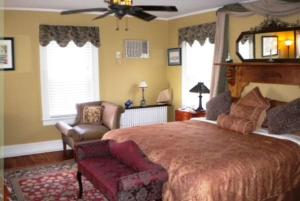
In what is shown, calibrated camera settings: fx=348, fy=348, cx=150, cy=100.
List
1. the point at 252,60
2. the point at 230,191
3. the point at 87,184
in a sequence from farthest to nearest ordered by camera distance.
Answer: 1. the point at 252,60
2. the point at 87,184
3. the point at 230,191

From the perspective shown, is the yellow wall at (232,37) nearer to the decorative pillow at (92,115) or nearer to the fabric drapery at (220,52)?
the fabric drapery at (220,52)

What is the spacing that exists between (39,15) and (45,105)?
1557mm

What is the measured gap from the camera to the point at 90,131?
217 inches

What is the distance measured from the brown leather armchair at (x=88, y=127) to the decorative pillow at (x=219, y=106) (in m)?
1.51

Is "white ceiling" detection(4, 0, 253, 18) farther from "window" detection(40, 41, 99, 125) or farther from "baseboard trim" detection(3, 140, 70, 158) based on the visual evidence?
"baseboard trim" detection(3, 140, 70, 158)

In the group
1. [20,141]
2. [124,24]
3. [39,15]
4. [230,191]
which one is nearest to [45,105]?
[20,141]

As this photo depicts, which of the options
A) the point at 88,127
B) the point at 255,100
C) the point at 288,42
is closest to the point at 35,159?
the point at 88,127

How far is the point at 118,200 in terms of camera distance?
307 cm

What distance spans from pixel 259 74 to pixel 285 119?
1.13m

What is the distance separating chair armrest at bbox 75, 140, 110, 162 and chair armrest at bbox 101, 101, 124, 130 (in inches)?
63.3

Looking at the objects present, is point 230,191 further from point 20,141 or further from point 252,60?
point 20,141

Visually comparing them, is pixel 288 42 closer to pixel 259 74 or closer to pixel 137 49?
pixel 259 74

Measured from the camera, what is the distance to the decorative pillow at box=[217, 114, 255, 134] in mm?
4223

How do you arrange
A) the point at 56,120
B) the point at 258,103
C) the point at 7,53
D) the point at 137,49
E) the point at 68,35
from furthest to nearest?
the point at 137,49 → the point at 56,120 → the point at 68,35 → the point at 7,53 → the point at 258,103
